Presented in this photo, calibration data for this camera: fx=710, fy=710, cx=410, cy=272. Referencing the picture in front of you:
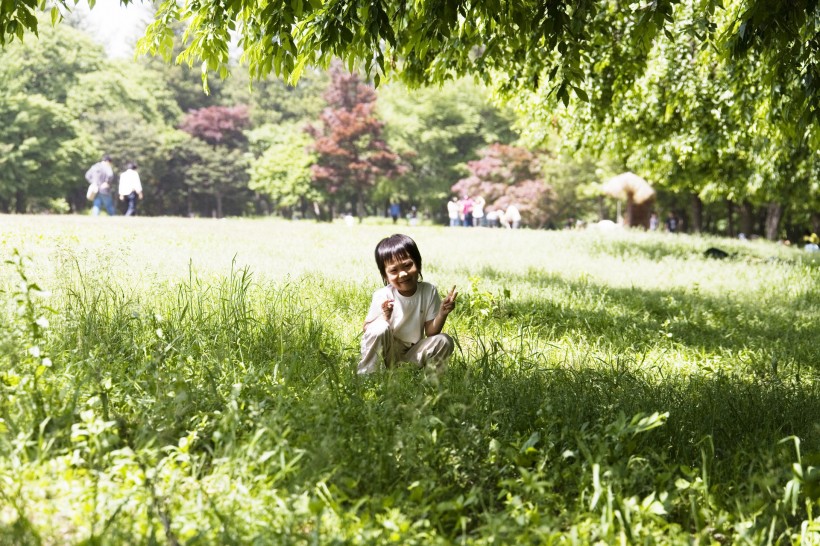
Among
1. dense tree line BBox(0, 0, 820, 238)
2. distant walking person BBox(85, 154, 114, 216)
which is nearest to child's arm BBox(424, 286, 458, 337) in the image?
dense tree line BBox(0, 0, 820, 238)

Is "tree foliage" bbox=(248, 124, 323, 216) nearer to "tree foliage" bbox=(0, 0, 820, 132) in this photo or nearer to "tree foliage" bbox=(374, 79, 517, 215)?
"tree foliage" bbox=(374, 79, 517, 215)

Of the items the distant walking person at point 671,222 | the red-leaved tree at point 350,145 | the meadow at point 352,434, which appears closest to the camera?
the meadow at point 352,434

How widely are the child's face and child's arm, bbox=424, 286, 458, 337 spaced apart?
257 millimetres

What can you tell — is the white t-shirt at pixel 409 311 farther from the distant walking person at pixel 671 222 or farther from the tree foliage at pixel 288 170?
the tree foliage at pixel 288 170

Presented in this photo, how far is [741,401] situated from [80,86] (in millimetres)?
53535

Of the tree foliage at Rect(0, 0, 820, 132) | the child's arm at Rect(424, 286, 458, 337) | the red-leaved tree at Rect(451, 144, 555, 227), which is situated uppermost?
the red-leaved tree at Rect(451, 144, 555, 227)

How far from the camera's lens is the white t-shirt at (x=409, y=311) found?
188 inches

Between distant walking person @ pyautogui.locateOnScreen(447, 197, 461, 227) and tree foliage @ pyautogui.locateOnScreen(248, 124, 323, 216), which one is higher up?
tree foliage @ pyautogui.locateOnScreen(248, 124, 323, 216)

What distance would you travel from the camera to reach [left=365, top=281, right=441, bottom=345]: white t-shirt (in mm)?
4770

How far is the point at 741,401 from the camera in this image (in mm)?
4102

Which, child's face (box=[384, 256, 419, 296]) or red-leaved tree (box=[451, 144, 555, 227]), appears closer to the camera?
child's face (box=[384, 256, 419, 296])

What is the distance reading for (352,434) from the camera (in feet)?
10.4

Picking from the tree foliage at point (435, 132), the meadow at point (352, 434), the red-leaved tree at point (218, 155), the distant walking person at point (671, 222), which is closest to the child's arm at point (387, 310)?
the meadow at point (352, 434)

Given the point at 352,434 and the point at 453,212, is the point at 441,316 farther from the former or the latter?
the point at 453,212
